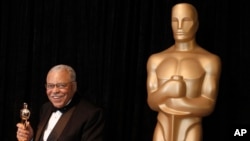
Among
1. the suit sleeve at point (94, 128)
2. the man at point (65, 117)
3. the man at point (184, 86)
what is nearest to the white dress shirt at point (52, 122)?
the man at point (65, 117)

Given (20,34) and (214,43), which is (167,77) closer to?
(214,43)

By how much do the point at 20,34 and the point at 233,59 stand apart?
1794mm

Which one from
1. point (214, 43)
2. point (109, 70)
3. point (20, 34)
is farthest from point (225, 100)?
point (20, 34)

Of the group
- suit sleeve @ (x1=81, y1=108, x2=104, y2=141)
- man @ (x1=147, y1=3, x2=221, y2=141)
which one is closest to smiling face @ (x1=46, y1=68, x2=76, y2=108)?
suit sleeve @ (x1=81, y1=108, x2=104, y2=141)

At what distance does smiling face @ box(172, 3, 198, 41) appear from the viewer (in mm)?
2783

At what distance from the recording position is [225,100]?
3375 mm

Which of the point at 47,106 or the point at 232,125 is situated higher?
the point at 47,106

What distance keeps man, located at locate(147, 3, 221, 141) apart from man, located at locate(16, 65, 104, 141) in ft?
1.27

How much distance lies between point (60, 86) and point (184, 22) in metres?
0.84

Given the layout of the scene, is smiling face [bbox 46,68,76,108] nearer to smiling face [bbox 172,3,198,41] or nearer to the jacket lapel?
the jacket lapel

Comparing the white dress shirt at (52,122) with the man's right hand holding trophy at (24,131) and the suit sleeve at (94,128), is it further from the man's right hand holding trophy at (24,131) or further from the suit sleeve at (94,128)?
the suit sleeve at (94,128)

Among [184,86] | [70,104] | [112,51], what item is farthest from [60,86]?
[112,51]

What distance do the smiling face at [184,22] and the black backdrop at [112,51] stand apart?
64 cm

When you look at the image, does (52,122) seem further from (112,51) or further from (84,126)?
(112,51)
